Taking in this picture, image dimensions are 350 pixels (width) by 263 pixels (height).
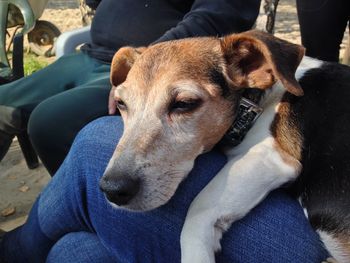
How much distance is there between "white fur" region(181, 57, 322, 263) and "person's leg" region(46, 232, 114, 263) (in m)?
0.33

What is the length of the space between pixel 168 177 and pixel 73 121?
103 cm

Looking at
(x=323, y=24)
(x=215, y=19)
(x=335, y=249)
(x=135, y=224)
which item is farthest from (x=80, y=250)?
(x=323, y=24)

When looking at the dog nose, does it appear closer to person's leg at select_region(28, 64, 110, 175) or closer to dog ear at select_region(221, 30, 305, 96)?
dog ear at select_region(221, 30, 305, 96)

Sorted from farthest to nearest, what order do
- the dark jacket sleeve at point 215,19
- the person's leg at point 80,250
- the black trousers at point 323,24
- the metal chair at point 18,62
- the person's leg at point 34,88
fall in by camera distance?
the metal chair at point 18,62, the black trousers at point 323,24, the person's leg at point 34,88, the dark jacket sleeve at point 215,19, the person's leg at point 80,250

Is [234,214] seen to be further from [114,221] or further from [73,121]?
[73,121]

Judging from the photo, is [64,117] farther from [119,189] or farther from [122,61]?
[119,189]

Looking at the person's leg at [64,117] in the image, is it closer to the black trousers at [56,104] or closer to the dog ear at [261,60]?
the black trousers at [56,104]

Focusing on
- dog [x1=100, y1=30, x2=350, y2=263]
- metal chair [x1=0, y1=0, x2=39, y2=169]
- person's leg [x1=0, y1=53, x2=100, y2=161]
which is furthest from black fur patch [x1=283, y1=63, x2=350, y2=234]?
metal chair [x1=0, y1=0, x2=39, y2=169]

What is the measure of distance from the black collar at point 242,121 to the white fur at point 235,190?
0.02 metres

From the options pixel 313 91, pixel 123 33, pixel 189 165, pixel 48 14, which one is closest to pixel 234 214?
pixel 189 165

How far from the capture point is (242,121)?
1.87m

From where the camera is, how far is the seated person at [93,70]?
2.52 metres

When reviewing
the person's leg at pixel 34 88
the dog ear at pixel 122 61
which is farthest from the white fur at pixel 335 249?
the person's leg at pixel 34 88

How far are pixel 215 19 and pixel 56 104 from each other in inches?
36.6
